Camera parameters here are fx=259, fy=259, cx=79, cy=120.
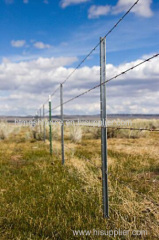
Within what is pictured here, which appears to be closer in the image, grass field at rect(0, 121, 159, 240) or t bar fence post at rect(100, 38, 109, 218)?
grass field at rect(0, 121, 159, 240)

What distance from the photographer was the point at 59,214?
3912mm

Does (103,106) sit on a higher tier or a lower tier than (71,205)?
higher

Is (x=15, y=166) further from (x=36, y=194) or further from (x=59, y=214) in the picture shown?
(x=59, y=214)

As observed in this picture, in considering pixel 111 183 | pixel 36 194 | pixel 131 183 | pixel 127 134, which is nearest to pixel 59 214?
pixel 36 194

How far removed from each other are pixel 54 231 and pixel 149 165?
14.7 ft

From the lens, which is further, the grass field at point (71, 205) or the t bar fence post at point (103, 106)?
the t bar fence post at point (103, 106)

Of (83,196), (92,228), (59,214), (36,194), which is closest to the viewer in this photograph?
(92,228)

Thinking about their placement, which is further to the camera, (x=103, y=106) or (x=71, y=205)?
(x=71, y=205)

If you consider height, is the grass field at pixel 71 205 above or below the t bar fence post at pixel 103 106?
below

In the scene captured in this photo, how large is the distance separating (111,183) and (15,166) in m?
4.04

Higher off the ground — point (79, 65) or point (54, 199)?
point (79, 65)

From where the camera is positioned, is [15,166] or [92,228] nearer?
[92,228]

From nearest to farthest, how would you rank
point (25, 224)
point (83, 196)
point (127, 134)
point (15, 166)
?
point (25, 224) < point (83, 196) < point (15, 166) < point (127, 134)

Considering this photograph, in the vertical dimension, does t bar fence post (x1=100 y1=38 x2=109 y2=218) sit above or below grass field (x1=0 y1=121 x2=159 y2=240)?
above
